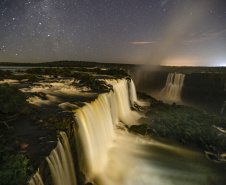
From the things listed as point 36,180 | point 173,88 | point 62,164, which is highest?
point 36,180

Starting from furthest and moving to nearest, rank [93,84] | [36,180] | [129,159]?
1. [93,84]
2. [129,159]
3. [36,180]

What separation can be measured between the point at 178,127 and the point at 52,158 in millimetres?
10349

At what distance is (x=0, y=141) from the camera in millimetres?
4348

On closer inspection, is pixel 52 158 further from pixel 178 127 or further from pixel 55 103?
pixel 178 127

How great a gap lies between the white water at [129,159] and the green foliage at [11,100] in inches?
97.4

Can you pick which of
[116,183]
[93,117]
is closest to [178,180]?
[116,183]

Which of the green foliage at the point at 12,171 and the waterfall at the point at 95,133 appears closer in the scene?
the green foliage at the point at 12,171

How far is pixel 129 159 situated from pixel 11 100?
22.1 feet

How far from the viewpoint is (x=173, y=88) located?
27.6 m

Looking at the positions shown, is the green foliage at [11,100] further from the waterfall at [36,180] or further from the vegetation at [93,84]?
the vegetation at [93,84]

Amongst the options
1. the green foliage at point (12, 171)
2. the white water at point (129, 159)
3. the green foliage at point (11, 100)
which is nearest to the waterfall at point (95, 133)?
the white water at point (129, 159)

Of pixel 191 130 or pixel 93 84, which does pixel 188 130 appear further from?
pixel 93 84

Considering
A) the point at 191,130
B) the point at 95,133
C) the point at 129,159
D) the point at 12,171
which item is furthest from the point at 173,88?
the point at 12,171

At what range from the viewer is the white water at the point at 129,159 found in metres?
6.70
